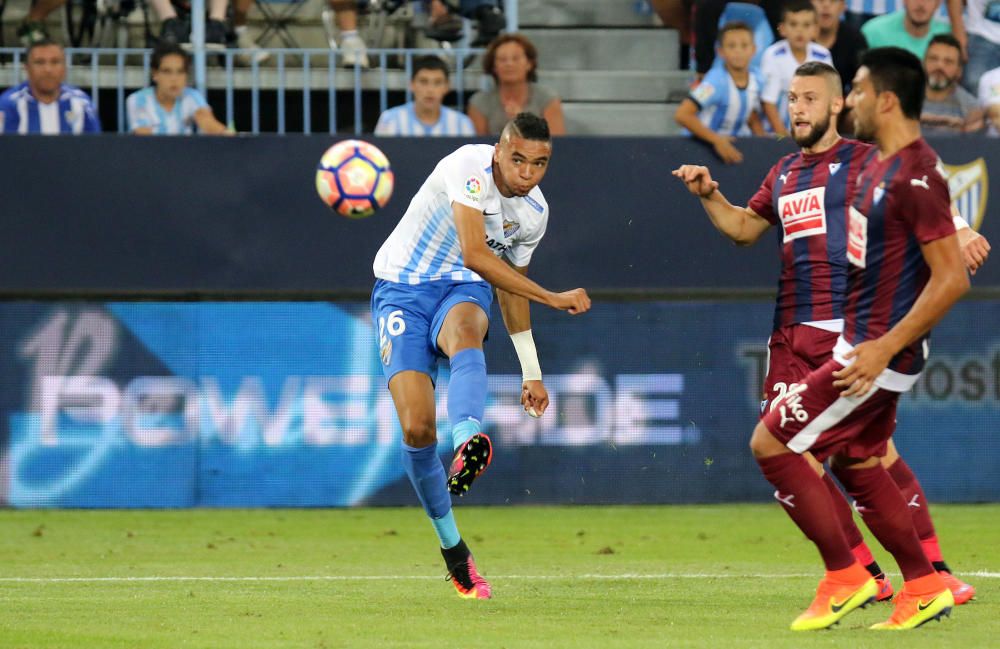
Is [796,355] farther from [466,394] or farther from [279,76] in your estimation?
[279,76]

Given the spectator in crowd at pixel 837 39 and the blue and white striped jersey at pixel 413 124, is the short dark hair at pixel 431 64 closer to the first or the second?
the blue and white striped jersey at pixel 413 124

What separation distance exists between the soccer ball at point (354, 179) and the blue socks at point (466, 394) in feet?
12.4

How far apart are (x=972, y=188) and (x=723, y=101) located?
1879mm

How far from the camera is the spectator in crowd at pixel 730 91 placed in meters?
12.4

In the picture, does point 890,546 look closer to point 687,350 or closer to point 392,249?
point 392,249

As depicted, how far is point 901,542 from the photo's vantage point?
625 cm

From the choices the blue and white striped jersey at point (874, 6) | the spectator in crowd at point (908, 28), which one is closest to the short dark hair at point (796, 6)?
the spectator in crowd at point (908, 28)

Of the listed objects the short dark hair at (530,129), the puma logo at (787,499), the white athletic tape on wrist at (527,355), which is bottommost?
the puma logo at (787,499)

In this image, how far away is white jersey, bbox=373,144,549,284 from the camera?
7.70m

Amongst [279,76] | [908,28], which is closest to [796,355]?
[279,76]

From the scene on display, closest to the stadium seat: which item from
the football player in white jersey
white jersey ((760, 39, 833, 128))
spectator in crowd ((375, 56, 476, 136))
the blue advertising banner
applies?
spectator in crowd ((375, 56, 476, 136))

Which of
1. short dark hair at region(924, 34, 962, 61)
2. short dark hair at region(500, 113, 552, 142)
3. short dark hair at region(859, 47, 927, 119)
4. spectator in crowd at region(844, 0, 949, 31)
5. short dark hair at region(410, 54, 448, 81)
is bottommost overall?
short dark hair at region(410, 54, 448, 81)

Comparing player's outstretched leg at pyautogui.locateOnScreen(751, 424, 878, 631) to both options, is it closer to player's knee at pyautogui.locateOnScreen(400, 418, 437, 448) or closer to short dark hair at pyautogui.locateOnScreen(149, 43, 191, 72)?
player's knee at pyautogui.locateOnScreen(400, 418, 437, 448)

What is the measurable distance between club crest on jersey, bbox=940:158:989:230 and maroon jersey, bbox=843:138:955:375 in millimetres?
6308
